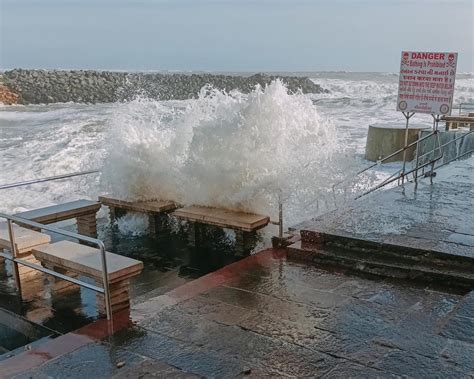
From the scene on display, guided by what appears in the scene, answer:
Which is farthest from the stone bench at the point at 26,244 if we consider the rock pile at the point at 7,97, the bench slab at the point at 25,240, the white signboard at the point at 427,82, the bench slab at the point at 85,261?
the rock pile at the point at 7,97

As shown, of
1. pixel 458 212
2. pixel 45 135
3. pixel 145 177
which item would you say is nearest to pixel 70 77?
pixel 45 135

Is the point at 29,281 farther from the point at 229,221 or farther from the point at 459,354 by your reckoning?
the point at 459,354

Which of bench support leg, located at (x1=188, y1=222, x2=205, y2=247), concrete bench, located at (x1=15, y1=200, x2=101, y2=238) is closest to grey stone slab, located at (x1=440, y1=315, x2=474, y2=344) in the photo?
bench support leg, located at (x1=188, y1=222, x2=205, y2=247)

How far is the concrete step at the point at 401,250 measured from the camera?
549cm

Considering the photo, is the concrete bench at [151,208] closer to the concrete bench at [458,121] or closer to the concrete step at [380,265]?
the concrete step at [380,265]

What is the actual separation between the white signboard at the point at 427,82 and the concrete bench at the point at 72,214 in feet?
17.4

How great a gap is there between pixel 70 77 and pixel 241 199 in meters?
43.6

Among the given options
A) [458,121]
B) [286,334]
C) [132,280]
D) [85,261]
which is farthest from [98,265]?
[458,121]

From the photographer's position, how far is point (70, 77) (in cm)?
4703

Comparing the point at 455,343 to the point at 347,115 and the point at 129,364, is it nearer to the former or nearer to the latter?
the point at 129,364

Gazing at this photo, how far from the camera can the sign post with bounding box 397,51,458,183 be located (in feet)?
26.5

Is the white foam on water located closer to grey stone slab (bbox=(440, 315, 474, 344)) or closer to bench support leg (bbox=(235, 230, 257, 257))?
bench support leg (bbox=(235, 230, 257, 257))

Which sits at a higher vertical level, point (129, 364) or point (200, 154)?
point (200, 154)

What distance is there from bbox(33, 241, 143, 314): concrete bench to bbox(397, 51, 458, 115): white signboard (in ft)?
18.4
